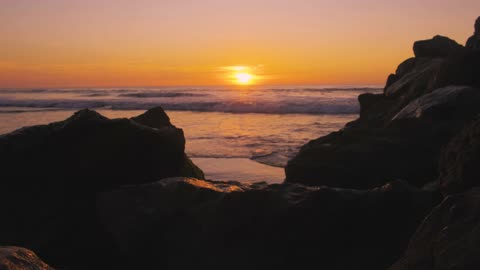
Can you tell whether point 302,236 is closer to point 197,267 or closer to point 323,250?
point 323,250

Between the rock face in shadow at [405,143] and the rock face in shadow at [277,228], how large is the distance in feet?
5.58

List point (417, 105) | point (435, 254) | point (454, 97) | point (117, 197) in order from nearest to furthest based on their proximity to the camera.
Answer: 1. point (435, 254)
2. point (117, 197)
3. point (454, 97)
4. point (417, 105)

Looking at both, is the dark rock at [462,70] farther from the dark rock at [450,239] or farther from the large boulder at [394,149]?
the dark rock at [450,239]

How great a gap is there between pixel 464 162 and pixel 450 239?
1211mm

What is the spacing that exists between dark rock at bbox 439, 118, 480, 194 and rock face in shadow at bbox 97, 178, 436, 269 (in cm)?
28

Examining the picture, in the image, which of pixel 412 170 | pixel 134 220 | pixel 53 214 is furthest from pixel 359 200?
pixel 53 214

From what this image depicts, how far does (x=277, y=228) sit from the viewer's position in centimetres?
342

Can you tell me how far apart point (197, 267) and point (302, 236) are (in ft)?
2.51

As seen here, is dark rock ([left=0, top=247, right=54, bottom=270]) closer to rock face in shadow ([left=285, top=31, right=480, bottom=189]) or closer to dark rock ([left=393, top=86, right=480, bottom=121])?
rock face in shadow ([left=285, top=31, right=480, bottom=189])

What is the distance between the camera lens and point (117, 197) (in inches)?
155

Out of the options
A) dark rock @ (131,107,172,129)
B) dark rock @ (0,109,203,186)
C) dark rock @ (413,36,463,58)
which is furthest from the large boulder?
dark rock @ (413,36,463,58)

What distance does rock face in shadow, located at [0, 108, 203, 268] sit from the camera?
4000 millimetres

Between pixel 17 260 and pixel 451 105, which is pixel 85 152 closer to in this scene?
pixel 17 260

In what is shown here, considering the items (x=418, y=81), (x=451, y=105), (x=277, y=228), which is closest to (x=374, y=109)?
(x=418, y=81)
